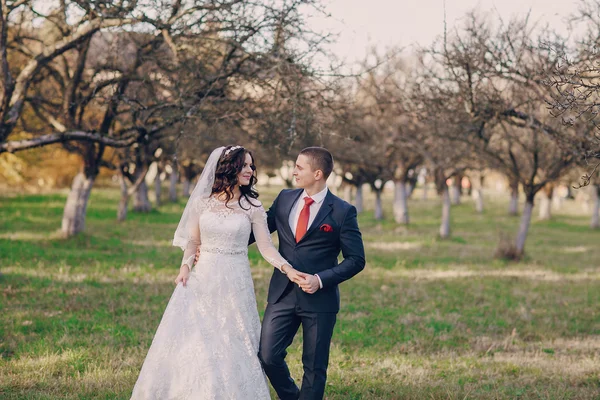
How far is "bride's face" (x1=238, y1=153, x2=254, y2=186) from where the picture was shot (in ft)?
18.4

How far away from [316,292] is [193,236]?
4.05 feet

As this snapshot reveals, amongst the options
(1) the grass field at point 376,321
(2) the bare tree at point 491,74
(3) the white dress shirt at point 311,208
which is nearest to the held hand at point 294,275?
(3) the white dress shirt at point 311,208

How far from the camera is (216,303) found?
5.56 metres

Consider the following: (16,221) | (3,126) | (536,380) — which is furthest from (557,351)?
(16,221)

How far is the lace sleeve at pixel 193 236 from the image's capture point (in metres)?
5.75

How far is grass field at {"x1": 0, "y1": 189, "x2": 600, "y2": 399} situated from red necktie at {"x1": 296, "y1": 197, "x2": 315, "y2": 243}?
199 cm

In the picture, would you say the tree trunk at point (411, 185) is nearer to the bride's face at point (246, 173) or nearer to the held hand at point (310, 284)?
the bride's face at point (246, 173)

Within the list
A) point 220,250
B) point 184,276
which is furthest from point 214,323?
point 220,250

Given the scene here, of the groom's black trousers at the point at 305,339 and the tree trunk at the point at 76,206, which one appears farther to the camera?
the tree trunk at the point at 76,206

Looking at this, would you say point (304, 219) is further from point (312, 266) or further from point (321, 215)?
point (312, 266)

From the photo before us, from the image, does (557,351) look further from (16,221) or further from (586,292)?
(16,221)

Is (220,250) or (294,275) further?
(220,250)

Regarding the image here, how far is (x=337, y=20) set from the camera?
10836mm

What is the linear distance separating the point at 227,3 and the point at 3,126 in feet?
14.9
